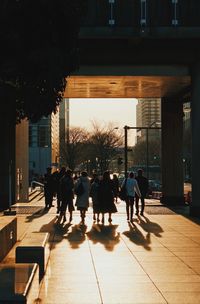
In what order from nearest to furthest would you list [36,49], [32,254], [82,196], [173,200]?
[36,49] → [32,254] → [82,196] → [173,200]

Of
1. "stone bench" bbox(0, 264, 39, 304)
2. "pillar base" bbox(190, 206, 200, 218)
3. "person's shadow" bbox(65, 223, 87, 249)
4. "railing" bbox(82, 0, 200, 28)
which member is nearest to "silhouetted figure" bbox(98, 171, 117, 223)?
"person's shadow" bbox(65, 223, 87, 249)

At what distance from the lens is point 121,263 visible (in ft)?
37.3

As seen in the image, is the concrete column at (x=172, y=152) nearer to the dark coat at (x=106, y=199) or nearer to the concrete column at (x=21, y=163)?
the concrete column at (x=21, y=163)

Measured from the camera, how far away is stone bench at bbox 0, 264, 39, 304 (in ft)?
18.7

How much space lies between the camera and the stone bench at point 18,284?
571 centimetres

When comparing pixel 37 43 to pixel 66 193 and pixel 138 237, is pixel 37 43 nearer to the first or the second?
pixel 138 237

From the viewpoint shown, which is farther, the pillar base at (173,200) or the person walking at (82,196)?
the pillar base at (173,200)

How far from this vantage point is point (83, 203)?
64.6 ft

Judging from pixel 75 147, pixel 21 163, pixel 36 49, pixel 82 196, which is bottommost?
pixel 82 196

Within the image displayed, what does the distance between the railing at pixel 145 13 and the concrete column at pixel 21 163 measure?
817 cm

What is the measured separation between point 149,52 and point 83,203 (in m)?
6.72

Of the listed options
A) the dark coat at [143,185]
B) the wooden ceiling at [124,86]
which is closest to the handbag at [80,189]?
the dark coat at [143,185]

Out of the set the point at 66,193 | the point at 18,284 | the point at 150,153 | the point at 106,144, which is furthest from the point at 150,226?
the point at 150,153

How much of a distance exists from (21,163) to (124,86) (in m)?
7.42
